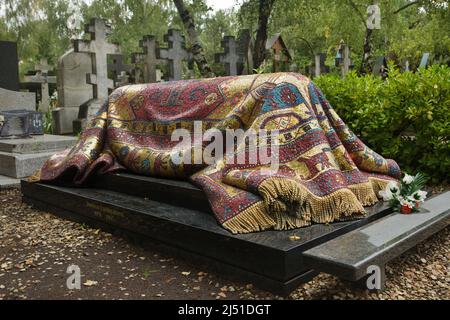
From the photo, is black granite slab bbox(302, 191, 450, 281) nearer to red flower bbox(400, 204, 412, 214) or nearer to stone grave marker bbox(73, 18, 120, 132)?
red flower bbox(400, 204, 412, 214)

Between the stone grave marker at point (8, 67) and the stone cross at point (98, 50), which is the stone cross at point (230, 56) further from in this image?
the stone grave marker at point (8, 67)

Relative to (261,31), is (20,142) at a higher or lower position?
lower

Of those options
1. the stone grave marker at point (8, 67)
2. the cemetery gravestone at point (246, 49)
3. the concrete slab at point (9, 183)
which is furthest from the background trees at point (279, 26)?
the concrete slab at point (9, 183)

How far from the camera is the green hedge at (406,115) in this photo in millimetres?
4738

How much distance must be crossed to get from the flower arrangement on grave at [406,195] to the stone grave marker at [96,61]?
7.33 metres

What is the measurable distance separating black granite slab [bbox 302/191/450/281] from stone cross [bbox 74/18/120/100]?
7.88 meters

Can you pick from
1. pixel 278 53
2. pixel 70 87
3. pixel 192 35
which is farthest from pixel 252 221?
pixel 278 53

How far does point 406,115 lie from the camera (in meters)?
4.86

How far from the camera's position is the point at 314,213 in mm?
3012

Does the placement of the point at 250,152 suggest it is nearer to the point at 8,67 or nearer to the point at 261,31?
the point at 8,67

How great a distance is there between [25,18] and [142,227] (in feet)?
87.1

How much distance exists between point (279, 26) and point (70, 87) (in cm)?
2008
